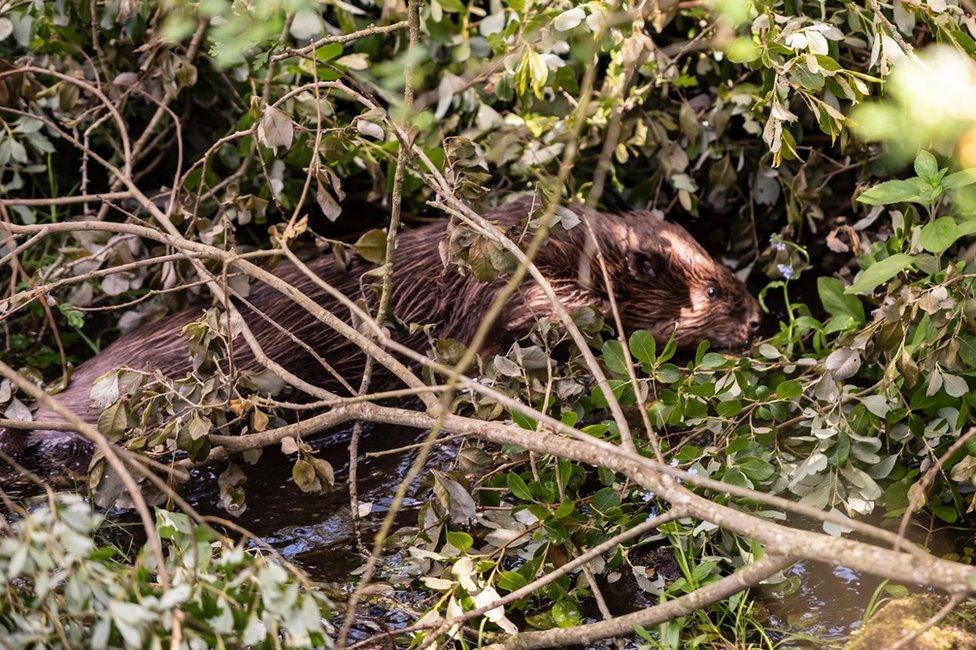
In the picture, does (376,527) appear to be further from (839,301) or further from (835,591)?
(839,301)

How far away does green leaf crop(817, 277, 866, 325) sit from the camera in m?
4.05

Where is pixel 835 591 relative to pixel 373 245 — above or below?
below

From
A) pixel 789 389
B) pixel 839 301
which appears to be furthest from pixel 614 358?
pixel 839 301

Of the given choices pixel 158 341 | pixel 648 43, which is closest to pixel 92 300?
pixel 158 341

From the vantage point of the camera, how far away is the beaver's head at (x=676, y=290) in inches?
191

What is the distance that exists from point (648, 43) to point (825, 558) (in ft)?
8.82

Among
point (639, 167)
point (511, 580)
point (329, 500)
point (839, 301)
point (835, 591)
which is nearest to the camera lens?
point (511, 580)

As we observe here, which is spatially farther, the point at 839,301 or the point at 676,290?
the point at 676,290

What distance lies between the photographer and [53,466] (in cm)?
420

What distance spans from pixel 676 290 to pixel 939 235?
1.74m

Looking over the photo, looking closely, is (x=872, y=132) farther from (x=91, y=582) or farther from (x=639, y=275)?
(x=91, y=582)

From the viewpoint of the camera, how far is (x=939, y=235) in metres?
3.26

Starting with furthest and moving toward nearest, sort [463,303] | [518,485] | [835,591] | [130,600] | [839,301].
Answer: [463,303] < [839,301] < [835,591] < [518,485] < [130,600]

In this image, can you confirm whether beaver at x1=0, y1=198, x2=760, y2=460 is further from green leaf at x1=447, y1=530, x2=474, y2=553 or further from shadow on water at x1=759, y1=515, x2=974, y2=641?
green leaf at x1=447, y1=530, x2=474, y2=553
